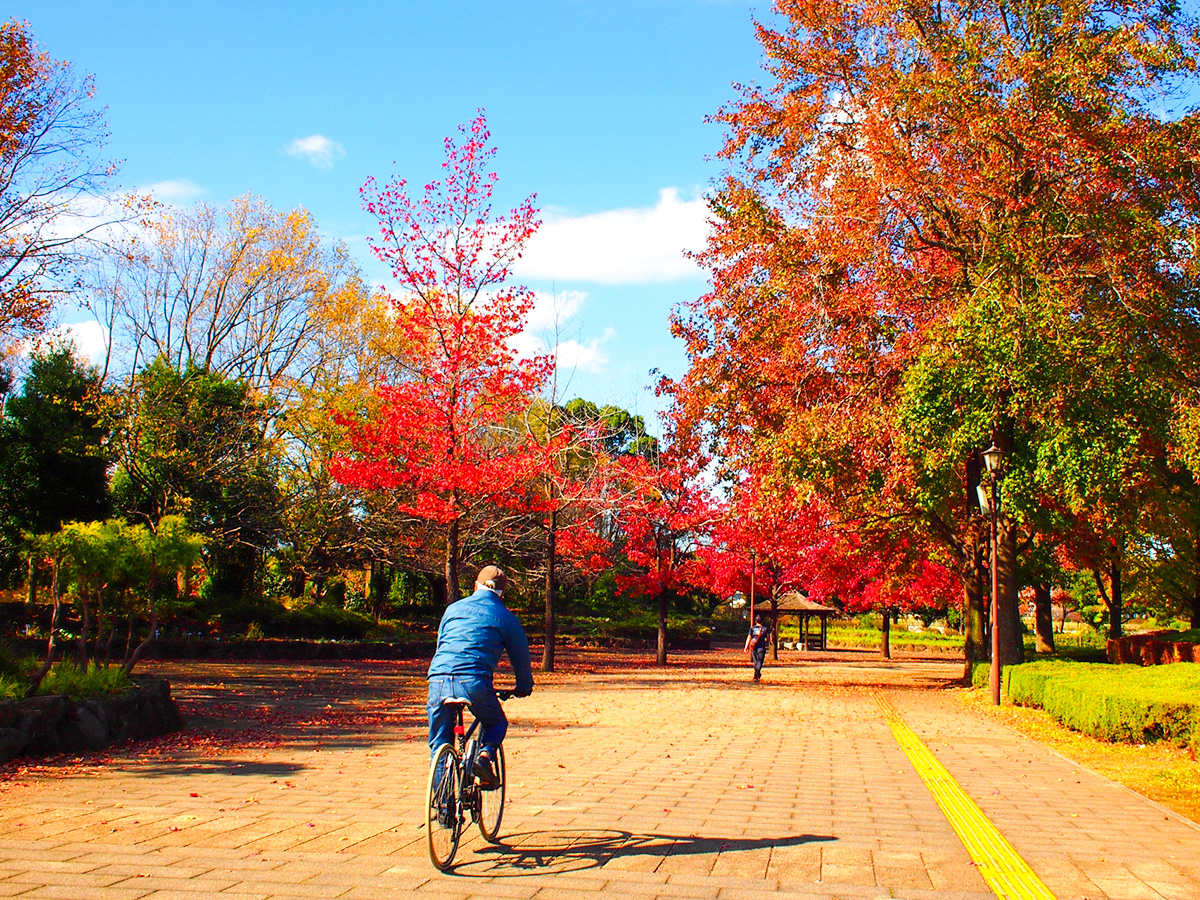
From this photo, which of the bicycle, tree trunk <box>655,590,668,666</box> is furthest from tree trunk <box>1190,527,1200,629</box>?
the bicycle

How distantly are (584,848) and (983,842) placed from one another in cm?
254

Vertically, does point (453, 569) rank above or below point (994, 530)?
below

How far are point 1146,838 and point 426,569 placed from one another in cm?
2760

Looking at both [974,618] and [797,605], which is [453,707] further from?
[797,605]

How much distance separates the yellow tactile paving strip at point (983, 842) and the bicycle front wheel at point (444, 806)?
2.79 meters

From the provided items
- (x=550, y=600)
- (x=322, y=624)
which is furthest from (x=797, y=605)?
(x=322, y=624)

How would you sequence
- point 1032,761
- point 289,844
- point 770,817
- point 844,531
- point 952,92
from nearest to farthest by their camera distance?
point 289,844, point 770,817, point 1032,761, point 952,92, point 844,531

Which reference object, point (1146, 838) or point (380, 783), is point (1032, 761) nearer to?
point (1146, 838)

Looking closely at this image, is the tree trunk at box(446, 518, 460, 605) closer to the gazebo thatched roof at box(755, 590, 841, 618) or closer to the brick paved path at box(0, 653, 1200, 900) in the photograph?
the brick paved path at box(0, 653, 1200, 900)

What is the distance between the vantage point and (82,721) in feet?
28.5

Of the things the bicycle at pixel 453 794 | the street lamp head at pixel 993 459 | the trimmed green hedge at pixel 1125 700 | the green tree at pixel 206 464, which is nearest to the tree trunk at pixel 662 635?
the green tree at pixel 206 464

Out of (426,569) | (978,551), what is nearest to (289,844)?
(978,551)

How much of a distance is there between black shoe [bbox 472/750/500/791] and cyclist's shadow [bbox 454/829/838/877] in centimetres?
38

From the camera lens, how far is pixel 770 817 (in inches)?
255
